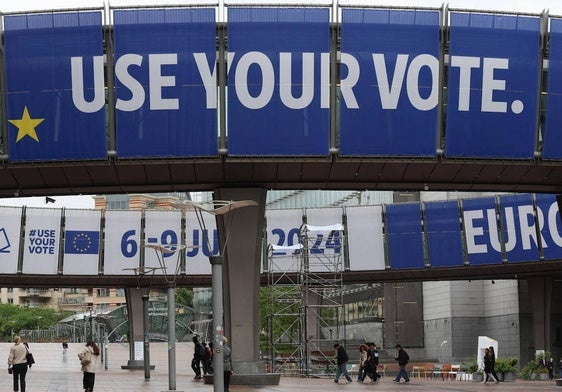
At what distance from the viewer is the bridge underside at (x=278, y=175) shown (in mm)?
33531

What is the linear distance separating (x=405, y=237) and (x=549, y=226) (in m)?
7.24

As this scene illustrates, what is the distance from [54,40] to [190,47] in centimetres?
397

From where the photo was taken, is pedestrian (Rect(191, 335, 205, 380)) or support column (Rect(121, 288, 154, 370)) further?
support column (Rect(121, 288, 154, 370))

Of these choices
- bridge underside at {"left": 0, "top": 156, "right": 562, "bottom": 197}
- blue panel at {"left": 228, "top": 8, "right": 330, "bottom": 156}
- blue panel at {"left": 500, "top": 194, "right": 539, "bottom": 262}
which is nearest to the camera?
blue panel at {"left": 228, "top": 8, "right": 330, "bottom": 156}

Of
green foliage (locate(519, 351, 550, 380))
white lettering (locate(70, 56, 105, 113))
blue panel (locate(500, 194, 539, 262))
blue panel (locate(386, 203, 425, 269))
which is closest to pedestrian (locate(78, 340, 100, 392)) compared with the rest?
white lettering (locate(70, 56, 105, 113))

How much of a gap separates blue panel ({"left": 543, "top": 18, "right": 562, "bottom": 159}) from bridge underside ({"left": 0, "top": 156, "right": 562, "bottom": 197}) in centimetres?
53

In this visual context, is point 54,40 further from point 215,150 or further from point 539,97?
Result: point 539,97

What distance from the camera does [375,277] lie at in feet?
196

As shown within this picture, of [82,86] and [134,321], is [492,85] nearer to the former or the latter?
[82,86]

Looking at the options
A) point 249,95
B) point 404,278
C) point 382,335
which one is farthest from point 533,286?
point 249,95

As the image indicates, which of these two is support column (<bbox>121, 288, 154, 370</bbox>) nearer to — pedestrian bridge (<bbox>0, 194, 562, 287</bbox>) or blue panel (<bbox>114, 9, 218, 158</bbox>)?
Result: pedestrian bridge (<bbox>0, 194, 562, 287</bbox>)

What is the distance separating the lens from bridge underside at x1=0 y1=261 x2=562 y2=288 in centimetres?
5731

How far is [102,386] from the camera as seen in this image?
38.6m

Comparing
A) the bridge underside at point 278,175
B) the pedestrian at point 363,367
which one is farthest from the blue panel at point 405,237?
the bridge underside at point 278,175
